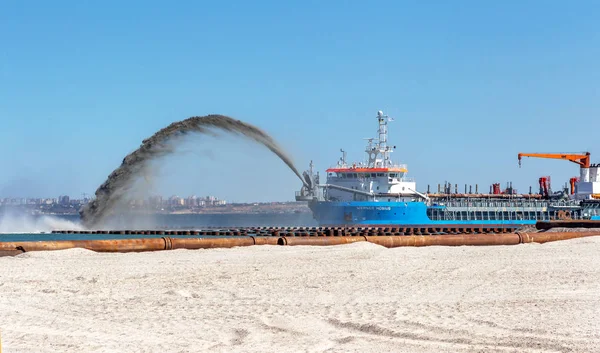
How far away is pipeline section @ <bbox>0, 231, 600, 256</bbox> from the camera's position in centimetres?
2086

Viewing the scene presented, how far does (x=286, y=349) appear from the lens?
27.1ft

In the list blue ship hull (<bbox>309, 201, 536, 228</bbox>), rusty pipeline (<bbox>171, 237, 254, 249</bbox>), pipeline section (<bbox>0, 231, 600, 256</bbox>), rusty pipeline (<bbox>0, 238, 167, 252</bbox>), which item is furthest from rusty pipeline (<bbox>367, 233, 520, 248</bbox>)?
blue ship hull (<bbox>309, 201, 536, 228</bbox>)

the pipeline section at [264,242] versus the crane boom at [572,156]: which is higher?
the crane boom at [572,156]

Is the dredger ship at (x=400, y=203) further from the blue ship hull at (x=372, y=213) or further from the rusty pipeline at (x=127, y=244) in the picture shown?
the rusty pipeline at (x=127, y=244)

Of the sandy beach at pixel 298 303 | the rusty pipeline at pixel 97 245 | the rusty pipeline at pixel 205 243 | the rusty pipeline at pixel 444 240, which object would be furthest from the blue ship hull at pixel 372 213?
the sandy beach at pixel 298 303

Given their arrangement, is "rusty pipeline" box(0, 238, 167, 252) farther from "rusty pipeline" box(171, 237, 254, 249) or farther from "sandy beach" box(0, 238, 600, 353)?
"sandy beach" box(0, 238, 600, 353)

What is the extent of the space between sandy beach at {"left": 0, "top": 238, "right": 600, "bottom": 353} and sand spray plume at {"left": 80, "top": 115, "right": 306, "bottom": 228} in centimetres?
2483

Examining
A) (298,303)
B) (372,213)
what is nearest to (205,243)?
(298,303)

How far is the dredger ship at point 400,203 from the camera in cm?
5641

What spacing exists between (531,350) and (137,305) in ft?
18.9

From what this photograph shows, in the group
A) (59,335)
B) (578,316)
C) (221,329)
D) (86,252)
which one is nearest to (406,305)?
(578,316)

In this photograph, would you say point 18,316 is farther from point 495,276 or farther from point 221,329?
point 495,276

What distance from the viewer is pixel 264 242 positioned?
81.0ft

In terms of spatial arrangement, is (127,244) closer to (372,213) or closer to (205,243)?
(205,243)
